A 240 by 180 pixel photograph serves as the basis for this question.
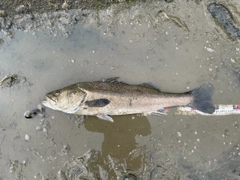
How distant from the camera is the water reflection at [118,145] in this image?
15.4 ft

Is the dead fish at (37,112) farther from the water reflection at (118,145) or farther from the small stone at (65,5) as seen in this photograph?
the small stone at (65,5)

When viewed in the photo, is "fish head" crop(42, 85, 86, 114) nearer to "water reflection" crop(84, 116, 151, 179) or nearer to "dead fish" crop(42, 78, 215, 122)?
"dead fish" crop(42, 78, 215, 122)

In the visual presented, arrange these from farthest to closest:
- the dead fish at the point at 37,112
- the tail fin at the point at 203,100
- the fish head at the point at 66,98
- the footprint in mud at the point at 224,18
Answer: the footprint in mud at the point at 224,18 < the dead fish at the point at 37,112 < the tail fin at the point at 203,100 < the fish head at the point at 66,98

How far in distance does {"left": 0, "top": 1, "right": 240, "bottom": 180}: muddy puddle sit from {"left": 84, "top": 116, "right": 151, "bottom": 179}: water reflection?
0.02 metres

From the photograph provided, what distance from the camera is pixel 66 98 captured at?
4207mm

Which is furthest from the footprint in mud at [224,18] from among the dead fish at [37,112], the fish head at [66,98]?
the dead fish at [37,112]

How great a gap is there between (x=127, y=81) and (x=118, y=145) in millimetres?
1220

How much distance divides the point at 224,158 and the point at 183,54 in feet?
7.03

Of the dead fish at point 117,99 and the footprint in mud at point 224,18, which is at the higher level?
the footprint in mud at point 224,18

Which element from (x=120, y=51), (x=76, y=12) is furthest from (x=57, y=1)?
(x=120, y=51)

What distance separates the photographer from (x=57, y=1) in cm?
471

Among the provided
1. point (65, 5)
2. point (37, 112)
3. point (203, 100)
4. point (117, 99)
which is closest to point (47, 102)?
point (37, 112)

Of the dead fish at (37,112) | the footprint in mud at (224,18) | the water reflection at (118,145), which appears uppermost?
the footprint in mud at (224,18)

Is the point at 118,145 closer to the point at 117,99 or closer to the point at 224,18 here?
the point at 117,99
